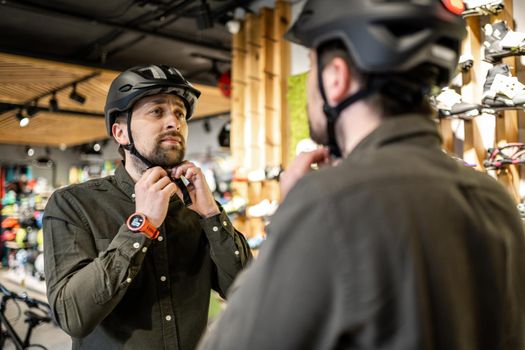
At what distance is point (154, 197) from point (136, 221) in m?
0.10

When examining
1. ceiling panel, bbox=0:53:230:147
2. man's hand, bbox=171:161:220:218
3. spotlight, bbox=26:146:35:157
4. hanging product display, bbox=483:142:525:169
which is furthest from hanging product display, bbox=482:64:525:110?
spotlight, bbox=26:146:35:157

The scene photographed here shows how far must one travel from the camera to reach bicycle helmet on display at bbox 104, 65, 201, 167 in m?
1.91

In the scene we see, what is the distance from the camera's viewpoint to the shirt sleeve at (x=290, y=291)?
73 centimetres

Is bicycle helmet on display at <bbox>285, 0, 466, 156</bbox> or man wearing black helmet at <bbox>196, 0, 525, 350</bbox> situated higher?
bicycle helmet on display at <bbox>285, 0, 466, 156</bbox>

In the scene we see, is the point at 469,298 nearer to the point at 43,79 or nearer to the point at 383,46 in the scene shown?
the point at 383,46

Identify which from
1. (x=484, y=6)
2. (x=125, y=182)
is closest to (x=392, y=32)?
(x=125, y=182)

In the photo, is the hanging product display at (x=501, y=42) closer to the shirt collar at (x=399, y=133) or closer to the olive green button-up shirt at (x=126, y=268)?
the olive green button-up shirt at (x=126, y=268)

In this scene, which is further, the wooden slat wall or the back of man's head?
the wooden slat wall

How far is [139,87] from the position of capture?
1902 millimetres

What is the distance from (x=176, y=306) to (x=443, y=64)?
4.24 feet

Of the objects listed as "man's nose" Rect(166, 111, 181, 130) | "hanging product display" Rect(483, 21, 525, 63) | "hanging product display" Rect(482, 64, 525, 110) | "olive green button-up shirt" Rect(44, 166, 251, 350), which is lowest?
"olive green button-up shirt" Rect(44, 166, 251, 350)

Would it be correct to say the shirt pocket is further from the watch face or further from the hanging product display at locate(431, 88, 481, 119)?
the hanging product display at locate(431, 88, 481, 119)

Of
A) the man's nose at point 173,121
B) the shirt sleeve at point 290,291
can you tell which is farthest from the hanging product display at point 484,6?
the shirt sleeve at point 290,291

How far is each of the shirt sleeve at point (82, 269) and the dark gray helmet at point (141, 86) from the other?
51 cm
